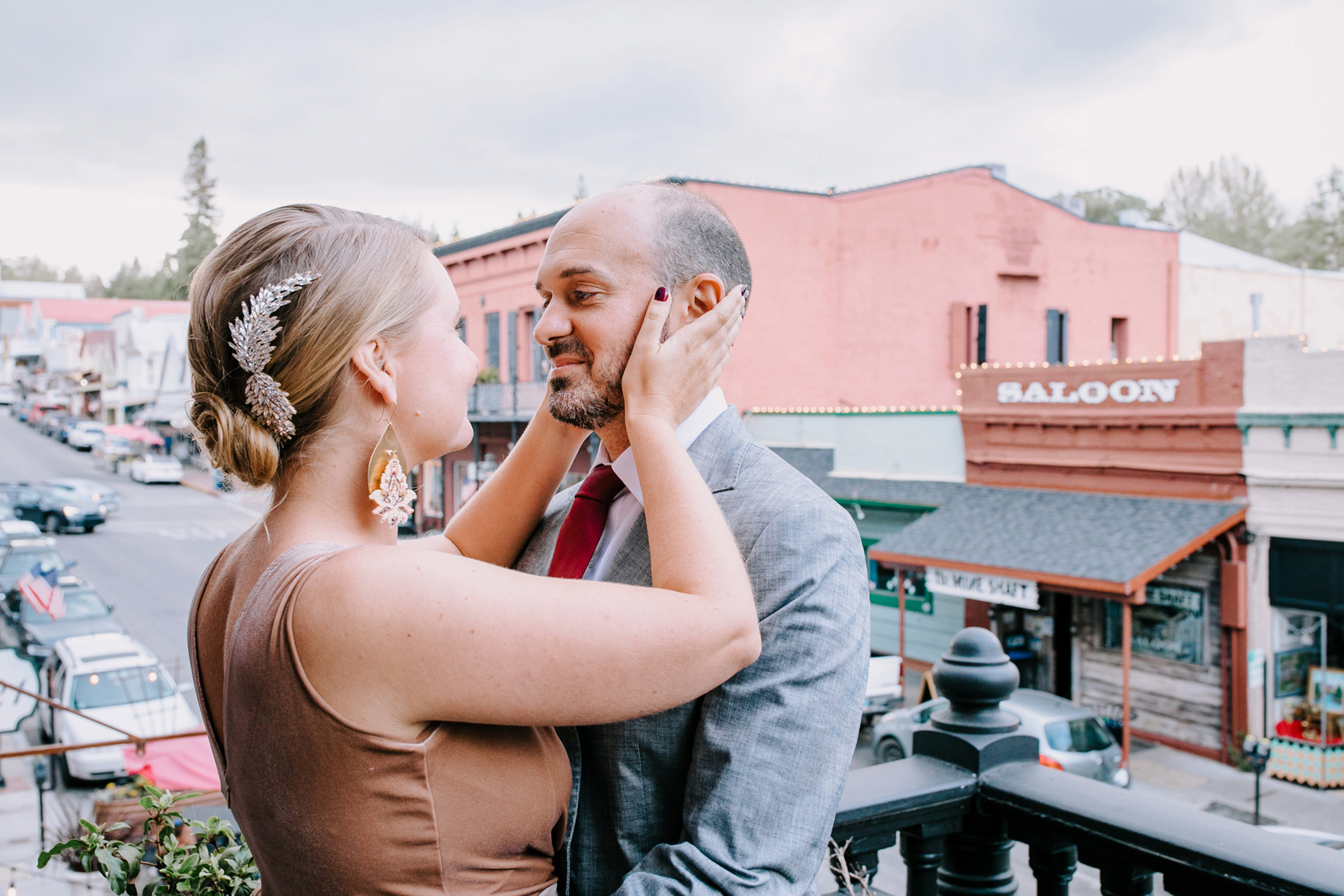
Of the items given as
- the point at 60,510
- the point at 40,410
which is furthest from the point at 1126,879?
the point at 40,410

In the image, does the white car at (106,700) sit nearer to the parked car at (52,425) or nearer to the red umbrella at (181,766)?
the red umbrella at (181,766)

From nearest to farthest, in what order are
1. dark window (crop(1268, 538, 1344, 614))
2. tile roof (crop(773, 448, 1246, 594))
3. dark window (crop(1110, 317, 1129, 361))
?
dark window (crop(1268, 538, 1344, 614)) → tile roof (crop(773, 448, 1246, 594)) → dark window (crop(1110, 317, 1129, 361))

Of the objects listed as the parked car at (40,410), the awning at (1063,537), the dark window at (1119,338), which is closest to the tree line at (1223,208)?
the dark window at (1119,338)

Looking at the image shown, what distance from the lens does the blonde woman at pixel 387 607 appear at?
→ 1.24 m

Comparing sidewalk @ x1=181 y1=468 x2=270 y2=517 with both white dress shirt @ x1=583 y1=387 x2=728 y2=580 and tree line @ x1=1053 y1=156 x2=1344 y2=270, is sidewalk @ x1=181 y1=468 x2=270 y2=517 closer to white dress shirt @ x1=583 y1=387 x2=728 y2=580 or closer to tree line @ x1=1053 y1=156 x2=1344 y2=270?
white dress shirt @ x1=583 y1=387 x2=728 y2=580

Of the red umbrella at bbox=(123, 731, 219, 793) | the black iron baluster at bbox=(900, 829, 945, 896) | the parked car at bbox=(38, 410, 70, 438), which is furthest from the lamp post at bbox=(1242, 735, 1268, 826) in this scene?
the parked car at bbox=(38, 410, 70, 438)

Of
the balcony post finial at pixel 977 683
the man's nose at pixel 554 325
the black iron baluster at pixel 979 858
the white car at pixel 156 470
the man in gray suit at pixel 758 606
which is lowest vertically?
the white car at pixel 156 470

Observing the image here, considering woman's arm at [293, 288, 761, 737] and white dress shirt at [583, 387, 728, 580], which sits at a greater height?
white dress shirt at [583, 387, 728, 580]

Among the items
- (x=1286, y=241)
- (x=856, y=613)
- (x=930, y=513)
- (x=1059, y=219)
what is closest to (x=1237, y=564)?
(x=930, y=513)

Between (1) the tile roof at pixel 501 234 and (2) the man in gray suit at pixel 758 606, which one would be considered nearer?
(2) the man in gray suit at pixel 758 606

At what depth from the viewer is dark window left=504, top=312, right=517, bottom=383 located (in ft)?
68.7

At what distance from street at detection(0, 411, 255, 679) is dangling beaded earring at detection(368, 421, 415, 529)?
11235mm

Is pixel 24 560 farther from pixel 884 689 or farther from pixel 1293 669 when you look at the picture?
pixel 1293 669

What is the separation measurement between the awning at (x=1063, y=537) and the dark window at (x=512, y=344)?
9916mm
